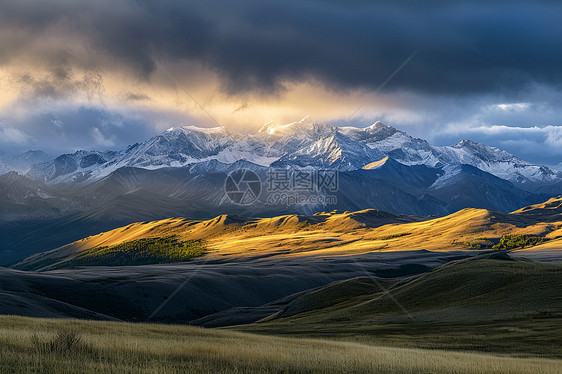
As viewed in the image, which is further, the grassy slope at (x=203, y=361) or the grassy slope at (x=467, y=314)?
the grassy slope at (x=467, y=314)

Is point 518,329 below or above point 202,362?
below

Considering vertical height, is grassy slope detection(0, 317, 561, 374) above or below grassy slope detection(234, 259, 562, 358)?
above

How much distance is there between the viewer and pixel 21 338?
24.3 metres

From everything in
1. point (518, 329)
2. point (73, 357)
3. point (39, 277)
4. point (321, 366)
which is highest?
point (39, 277)

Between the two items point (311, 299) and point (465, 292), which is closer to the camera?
point (465, 292)

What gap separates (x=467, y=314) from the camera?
53.6m

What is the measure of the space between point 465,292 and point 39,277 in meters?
102

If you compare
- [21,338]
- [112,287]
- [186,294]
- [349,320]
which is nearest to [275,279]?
[186,294]

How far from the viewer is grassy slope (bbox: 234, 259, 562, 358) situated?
Answer: 40.2 m

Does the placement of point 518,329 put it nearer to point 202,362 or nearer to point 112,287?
point 202,362

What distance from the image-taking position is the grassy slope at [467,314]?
40188mm

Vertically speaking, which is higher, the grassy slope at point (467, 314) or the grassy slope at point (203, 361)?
the grassy slope at point (203, 361)

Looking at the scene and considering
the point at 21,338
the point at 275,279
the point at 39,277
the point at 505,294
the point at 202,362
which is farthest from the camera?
the point at 275,279

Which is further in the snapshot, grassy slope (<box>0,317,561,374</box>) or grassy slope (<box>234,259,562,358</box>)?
grassy slope (<box>234,259,562,358</box>)
